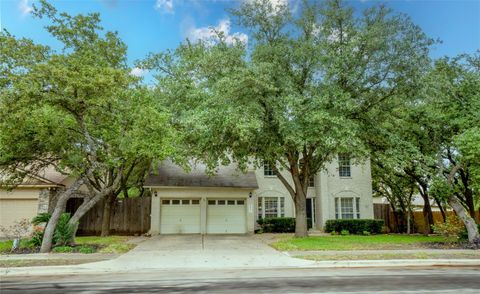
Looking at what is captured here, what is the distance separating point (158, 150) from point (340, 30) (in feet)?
33.2

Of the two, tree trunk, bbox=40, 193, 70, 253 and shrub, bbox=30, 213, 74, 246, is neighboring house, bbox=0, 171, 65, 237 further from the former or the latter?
tree trunk, bbox=40, 193, 70, 253

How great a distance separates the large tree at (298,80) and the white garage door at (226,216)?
18.2ft

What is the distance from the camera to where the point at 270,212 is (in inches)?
976

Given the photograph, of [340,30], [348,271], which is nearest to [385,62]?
[340,30]

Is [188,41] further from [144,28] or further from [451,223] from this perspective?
[451,223]

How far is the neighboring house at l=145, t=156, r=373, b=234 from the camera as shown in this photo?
22.3m

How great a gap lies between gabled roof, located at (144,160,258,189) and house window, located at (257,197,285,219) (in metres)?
2.11

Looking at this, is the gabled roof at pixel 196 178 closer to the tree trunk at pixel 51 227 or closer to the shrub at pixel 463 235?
the tree trunk at pixel 51 227

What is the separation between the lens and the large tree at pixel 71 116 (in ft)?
40.9

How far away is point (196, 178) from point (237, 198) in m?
2.93

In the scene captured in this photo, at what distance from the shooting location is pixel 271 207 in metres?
24.9

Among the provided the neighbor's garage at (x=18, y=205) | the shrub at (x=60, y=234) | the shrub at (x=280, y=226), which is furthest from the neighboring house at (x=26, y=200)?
the shrub at (x=280, y=226)

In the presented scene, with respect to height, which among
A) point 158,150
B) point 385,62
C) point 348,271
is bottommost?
point 348,271

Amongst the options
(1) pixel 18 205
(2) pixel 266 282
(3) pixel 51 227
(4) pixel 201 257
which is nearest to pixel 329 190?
(4) pixel 201 257
